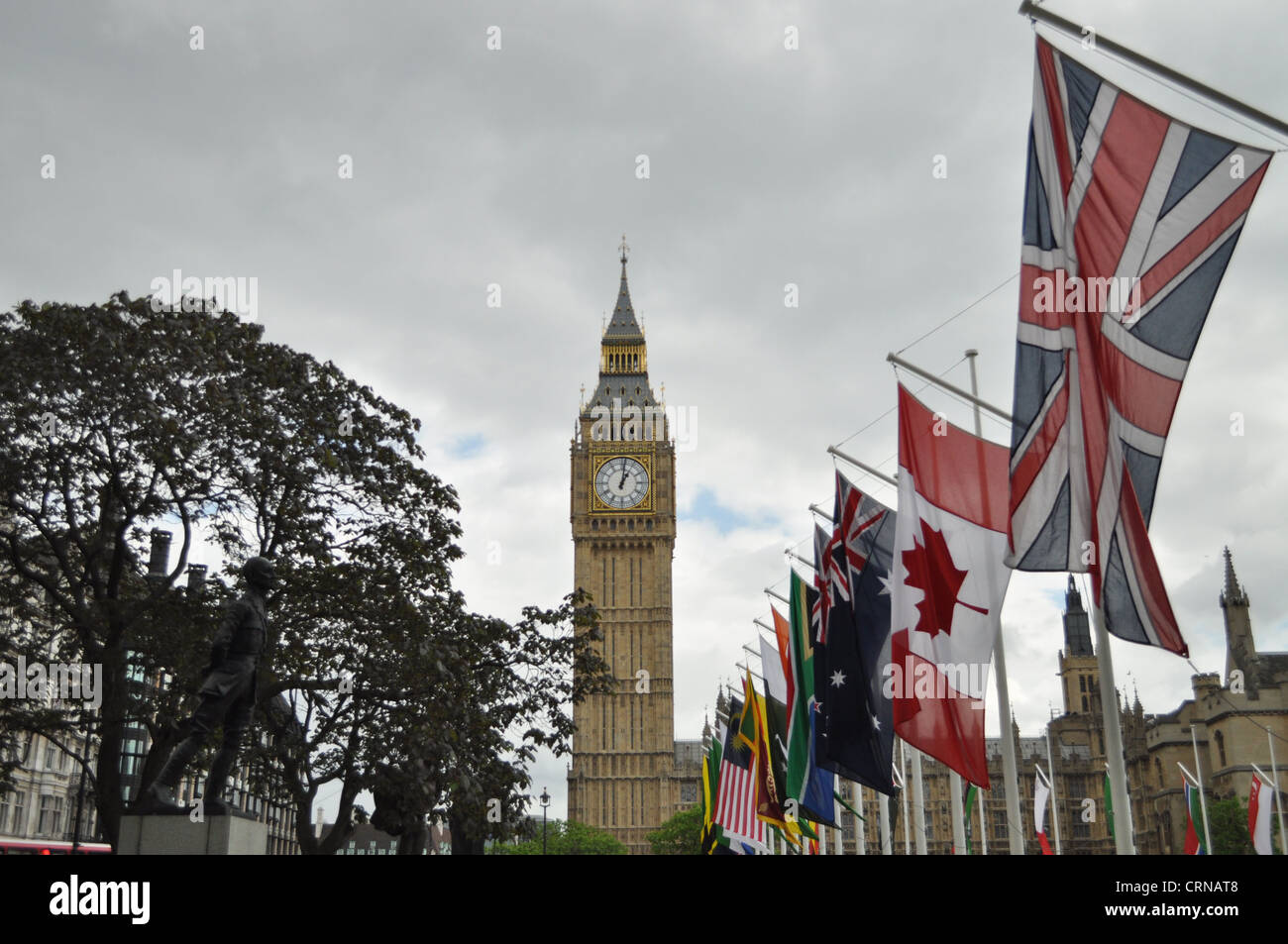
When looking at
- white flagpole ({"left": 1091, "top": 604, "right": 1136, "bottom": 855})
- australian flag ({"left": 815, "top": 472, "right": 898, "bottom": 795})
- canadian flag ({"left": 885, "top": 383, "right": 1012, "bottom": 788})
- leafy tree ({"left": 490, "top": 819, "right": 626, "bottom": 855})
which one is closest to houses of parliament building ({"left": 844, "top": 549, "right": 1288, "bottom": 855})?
leafy tree ({"left": 490, "top": 819, "right": 626, "bottom": 855})

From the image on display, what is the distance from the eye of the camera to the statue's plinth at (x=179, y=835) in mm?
14156

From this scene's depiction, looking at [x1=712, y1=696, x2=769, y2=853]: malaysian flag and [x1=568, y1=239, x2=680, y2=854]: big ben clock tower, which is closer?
[x1=712, y1=696, x2=769, y2=853]: malaysian flag

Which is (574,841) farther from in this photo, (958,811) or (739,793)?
(958,811)

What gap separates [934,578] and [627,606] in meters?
111

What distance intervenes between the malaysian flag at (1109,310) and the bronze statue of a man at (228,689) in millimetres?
9513

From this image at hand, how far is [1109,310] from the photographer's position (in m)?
11.5

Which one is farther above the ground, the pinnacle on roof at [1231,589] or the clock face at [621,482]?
the clock face at [621,482]

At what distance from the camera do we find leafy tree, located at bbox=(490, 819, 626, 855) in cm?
10644

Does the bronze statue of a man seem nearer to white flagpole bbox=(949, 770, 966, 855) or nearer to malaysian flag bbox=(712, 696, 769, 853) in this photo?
white flagpole bbox=(949, 770, 966, 855)

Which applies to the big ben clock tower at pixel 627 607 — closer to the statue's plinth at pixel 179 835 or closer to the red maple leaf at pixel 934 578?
the red maple leaf at pixel 934 578

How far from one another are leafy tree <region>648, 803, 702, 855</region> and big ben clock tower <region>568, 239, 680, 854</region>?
10.7m

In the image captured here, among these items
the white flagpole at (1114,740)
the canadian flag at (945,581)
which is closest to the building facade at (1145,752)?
the canadian flag at (945,581)
